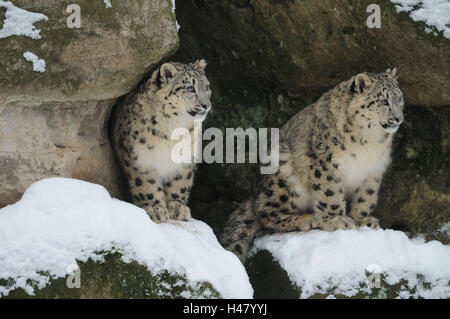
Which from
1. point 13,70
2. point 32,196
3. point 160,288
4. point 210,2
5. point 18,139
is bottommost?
point 160,288

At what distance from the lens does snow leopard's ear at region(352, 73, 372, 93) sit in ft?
22.2

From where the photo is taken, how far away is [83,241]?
5.35 m

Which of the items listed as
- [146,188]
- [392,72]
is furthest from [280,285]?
[392,72]

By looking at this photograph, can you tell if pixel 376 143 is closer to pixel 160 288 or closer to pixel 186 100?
pixel 186 100

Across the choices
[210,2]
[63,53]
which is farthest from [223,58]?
[63,53]

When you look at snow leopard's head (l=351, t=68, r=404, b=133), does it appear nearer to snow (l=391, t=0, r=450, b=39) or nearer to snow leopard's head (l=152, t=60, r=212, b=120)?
snow (l=391, t=0, r=450, b=39)

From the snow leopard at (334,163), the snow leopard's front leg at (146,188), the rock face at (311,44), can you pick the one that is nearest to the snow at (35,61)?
the snow leopard's front leg at (146,188)

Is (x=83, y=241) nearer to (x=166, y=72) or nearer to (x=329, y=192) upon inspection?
(x=166, y=72)

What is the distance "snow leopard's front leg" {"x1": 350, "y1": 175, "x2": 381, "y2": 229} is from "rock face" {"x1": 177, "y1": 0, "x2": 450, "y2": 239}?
62 centimetres

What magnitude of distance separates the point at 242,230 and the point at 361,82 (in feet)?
6.29

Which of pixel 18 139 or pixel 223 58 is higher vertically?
pixel 223 58

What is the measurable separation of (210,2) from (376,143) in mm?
2372

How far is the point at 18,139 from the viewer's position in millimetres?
6051

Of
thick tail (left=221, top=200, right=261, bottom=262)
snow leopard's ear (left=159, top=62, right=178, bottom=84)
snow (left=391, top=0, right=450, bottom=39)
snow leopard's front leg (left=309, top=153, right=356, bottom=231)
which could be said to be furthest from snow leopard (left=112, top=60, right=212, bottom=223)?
snow (left=391, top=0, right=450, bottom=39)
